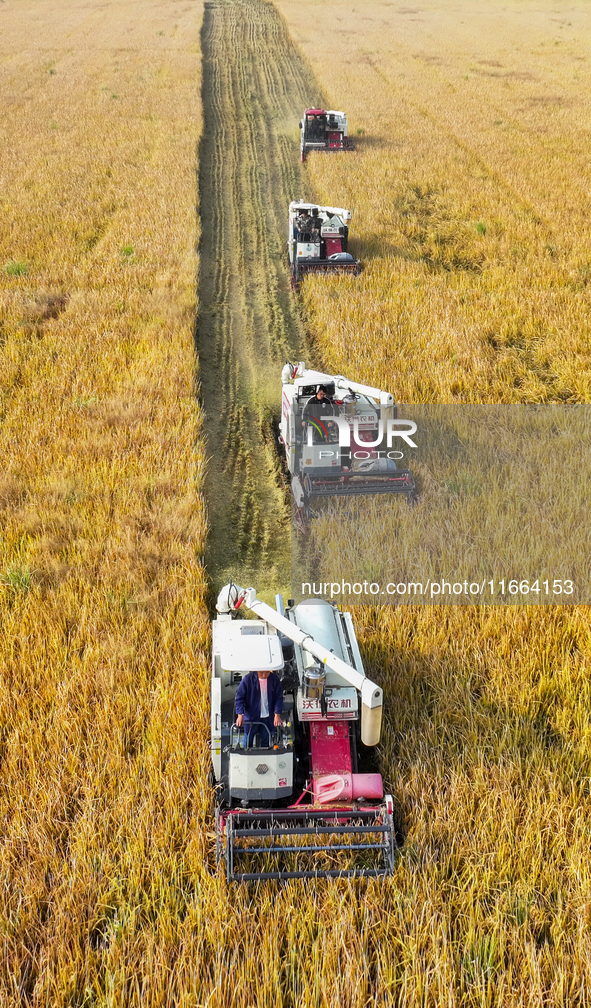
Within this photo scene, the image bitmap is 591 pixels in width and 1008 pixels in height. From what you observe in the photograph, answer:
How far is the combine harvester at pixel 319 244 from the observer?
16359 mm

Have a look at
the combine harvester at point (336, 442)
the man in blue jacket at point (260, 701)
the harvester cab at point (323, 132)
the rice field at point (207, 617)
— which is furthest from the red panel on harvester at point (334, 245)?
the man in blue jacket at point (260, 701)

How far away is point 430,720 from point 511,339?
9.68 m

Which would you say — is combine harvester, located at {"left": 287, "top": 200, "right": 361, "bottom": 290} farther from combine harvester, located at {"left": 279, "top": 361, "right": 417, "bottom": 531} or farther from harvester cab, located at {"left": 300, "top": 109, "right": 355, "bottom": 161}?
harvester cab, located at {"left": 300, "top": 109, "right": 355, "bottom": 161}

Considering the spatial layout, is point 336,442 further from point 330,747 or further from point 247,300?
point 247,300

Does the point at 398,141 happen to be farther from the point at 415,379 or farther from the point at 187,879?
the point at 187,879

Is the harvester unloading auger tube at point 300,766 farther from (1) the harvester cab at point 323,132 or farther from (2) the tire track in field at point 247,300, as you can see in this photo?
(1) the harvester cab at point 323,132

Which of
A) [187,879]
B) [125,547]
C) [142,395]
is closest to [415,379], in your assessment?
[142,395]

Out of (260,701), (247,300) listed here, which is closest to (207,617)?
(260,701)

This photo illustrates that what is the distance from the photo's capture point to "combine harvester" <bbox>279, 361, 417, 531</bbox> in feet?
30.8

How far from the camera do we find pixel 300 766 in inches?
233

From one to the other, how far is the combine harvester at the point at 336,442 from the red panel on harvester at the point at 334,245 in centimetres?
736

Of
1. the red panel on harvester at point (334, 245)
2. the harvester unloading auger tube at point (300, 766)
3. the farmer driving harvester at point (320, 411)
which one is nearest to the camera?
the harvester unloading auger tube at point (300, 766)

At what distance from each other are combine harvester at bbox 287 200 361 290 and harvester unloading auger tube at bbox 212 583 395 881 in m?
12.0

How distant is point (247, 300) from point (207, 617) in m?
10.5
